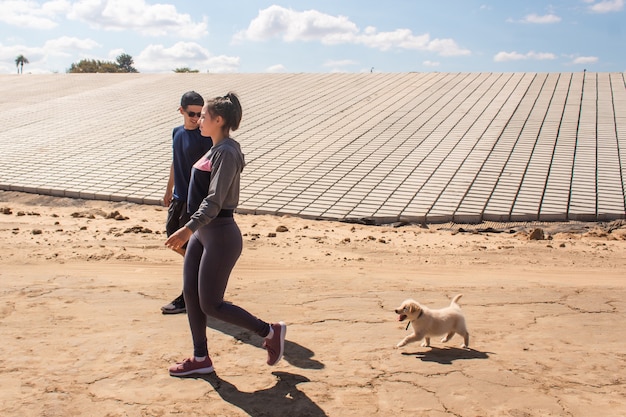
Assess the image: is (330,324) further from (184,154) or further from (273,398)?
(184,154)

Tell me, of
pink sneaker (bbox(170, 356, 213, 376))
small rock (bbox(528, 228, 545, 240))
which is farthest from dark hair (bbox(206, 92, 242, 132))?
small rock (bbox(528, 228, 545, 240))

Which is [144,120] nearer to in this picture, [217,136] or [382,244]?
[382,244]

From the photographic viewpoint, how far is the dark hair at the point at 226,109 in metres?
3.11

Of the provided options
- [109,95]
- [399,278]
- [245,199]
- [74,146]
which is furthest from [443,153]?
[109,95]

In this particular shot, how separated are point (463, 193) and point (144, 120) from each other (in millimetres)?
7680

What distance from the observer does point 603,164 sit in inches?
354

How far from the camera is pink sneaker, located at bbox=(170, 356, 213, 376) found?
325 centimetres

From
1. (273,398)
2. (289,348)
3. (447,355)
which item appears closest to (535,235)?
(447,355)

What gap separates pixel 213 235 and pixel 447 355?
5.01 ft

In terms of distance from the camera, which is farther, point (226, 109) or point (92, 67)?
point (92, 67)

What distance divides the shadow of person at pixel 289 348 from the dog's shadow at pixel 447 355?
543mm

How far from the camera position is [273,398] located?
3053 millimetres

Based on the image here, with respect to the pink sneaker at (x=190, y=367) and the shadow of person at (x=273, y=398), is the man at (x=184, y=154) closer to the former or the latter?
the pink sneaker at (x=190, y=367)

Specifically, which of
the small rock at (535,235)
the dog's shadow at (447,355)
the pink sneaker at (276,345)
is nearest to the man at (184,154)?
the pink sneaker at (276,345)
